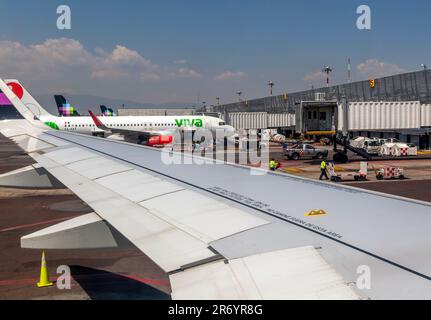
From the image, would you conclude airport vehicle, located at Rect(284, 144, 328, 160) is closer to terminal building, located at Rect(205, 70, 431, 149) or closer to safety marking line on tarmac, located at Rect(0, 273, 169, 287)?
terminal building, located at Rect(205, 70, 431, 149)

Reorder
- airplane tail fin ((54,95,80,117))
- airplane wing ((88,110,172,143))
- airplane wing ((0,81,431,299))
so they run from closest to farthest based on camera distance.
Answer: airplane wing ((0,81,431,299)) < airplane wing ((88,110,172,143)) < airplane tail fin ((54,95,80,117))

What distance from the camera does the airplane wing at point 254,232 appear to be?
328 centimetres

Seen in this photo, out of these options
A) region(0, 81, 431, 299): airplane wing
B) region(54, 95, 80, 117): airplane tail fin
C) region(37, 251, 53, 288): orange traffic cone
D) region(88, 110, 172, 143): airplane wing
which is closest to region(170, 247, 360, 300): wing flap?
region(0, 81, 431, 299): airplane wing

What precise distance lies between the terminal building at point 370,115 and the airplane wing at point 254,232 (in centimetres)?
3226

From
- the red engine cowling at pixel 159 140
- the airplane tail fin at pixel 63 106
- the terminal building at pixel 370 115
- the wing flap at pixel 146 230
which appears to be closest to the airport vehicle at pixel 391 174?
the terminal building at pixel 370 115

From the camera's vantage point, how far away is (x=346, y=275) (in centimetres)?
328

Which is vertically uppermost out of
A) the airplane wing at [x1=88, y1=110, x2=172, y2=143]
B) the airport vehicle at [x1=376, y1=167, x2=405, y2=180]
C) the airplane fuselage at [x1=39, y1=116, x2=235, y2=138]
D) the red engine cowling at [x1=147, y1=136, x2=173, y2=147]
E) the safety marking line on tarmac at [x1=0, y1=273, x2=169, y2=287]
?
the airplane fuselage at [x1=39, y1=116, x2=235, y2=138]

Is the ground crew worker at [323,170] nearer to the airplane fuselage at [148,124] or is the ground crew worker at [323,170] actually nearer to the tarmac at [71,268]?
the tarmac at [71,268]

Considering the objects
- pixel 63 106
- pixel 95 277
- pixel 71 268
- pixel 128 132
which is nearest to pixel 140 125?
pixel 128 132

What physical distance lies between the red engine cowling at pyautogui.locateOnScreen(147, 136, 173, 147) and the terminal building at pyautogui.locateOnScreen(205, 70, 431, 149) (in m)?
16.3

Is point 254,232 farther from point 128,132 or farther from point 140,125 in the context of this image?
point 140,125

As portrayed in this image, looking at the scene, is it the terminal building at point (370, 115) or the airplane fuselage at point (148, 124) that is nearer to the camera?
the terminal building at point (370, 115)

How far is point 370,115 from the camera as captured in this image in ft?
139

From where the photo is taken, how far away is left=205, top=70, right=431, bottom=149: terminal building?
129ft
